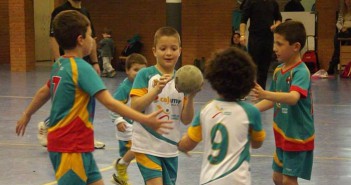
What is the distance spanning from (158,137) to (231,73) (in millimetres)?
1379

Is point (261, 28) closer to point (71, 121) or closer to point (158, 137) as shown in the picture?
point (158, 137)

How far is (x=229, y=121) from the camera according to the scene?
4.10 metres

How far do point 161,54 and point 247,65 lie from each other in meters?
1.38

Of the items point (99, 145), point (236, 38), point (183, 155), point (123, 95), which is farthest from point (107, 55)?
point (123, 95)

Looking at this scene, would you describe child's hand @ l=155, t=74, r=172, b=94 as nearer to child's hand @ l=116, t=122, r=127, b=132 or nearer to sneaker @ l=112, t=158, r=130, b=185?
child's hand @ l=116, t=122, r=127, b=132

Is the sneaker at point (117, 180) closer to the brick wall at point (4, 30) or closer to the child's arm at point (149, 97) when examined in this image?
the child's arm at point (149, 97)

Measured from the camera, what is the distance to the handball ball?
499 cm

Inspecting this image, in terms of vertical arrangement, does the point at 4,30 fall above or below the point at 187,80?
below

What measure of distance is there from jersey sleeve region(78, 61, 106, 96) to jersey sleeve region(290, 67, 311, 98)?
1591 mm

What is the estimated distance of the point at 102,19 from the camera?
79.6 feet

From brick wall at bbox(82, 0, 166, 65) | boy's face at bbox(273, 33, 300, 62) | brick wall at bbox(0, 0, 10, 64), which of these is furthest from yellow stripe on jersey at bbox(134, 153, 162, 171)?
brick wall at bbox(0, 0, 10, 64)

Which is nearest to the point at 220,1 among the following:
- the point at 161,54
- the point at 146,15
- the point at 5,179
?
the point at 146,15

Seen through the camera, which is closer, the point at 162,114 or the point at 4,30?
the point at 162,114

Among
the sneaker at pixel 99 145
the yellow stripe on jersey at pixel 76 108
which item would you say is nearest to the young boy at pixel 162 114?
the yellow stripe on jersey at pixel 76 108
